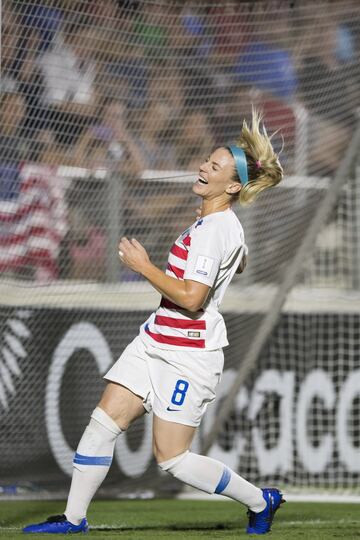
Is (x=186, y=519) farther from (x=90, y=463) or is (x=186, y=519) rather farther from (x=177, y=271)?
(x=177, y=271)

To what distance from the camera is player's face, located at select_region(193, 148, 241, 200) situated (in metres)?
4.95

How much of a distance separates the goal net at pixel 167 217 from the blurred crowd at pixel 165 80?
1 centimetres

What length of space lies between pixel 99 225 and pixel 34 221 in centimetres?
64

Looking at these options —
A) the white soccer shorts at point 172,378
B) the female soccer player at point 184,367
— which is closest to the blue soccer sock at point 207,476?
the female soccer player at point 184,367

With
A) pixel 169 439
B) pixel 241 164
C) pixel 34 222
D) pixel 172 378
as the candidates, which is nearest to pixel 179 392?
pixel 172 378

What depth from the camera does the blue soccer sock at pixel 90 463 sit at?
482cm

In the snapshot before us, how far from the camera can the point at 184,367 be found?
482 cm

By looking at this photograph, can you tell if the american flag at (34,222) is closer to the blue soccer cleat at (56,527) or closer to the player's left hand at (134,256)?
the player's left hand at (134,256)

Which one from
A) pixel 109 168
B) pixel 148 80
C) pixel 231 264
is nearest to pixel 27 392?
pixel 109 168

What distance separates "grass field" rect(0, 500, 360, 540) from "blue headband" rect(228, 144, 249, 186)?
1513mm

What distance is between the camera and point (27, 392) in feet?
23.2

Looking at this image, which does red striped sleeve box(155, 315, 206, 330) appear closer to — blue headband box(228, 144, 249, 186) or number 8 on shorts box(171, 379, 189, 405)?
number 8 on shorts box(171, 379, 189, 405)

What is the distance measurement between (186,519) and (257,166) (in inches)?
85.4

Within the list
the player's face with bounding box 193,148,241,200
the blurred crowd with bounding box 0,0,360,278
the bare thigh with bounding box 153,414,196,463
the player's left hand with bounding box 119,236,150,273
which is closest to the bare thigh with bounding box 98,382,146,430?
the bare thigh with bounding box 153,414,196,463
